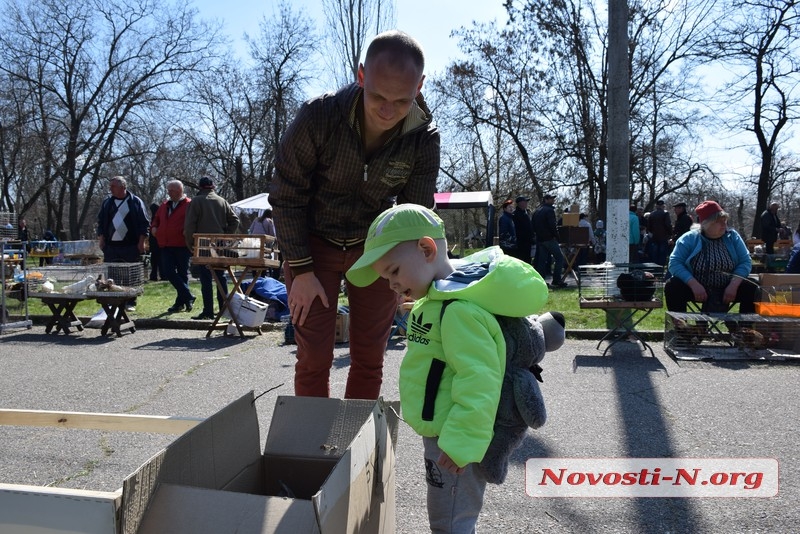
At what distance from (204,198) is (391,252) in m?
7.66

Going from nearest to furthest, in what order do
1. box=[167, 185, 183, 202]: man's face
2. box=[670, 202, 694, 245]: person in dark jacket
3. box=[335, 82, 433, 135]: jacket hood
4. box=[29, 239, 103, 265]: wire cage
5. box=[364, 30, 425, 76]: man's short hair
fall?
box=[364, 30, 425, 76]: man's short hair, box=[335, 82, 433, 135]: jacket hood, box=[167, 185, 183, 202]: man's face, box=[29, 239, 103, 265]: wire cage, box=[670, 202, 694, 245]: person in dark jacket

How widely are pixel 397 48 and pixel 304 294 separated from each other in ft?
3.41

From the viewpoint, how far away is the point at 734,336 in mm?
5938

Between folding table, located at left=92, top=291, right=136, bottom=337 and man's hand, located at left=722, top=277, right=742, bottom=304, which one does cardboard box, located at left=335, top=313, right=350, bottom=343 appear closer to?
folding table, located at left=92, top=291, right=136, bottom=337

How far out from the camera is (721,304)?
21.0 ft

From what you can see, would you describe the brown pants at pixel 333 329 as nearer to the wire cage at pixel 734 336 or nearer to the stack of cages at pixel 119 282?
the wire cage at pixel 734 336

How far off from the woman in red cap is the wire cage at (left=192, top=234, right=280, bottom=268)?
451cm

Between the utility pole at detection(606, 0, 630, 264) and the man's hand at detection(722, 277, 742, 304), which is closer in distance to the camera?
the man's hand at detection(722, 277, 742, 304)

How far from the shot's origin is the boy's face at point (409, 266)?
6.36 ft

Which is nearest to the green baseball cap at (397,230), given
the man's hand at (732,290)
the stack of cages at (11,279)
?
the man's hand at (732,290)

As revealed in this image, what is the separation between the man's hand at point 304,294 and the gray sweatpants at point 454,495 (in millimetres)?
859

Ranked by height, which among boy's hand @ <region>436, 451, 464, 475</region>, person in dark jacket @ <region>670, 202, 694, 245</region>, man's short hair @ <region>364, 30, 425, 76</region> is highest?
man's short hair @ <region>364, 30, 425, 76</region>

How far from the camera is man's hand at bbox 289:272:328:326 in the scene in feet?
8.39

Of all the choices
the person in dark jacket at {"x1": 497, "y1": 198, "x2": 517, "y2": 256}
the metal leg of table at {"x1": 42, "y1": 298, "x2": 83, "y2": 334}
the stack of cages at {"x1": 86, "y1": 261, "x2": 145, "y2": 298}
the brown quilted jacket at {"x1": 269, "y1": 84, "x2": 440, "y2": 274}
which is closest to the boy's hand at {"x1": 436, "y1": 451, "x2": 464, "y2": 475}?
the brown quilted jacket at {"x1": 269, "y1": 84, "x2": 440, "y2": 274}
